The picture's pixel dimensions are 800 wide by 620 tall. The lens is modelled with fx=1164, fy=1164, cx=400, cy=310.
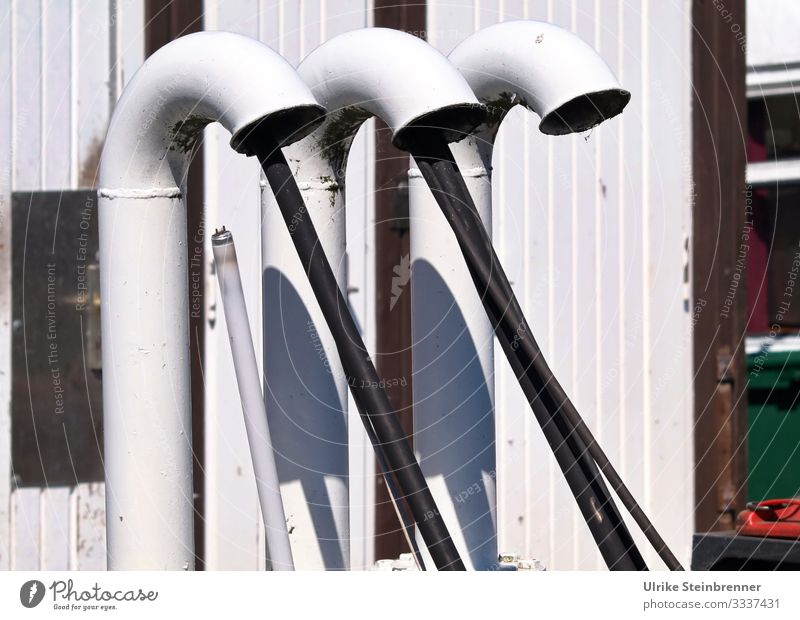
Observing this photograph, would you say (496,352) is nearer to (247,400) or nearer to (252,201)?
(252,201)

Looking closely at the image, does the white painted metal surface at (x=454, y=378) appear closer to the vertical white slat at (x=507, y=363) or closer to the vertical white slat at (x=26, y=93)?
the vertical white slat at (x=507, y=363)

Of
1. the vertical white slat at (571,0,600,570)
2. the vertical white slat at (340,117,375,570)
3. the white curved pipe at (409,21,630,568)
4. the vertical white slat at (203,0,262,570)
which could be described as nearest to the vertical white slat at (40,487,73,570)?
the vertical white slat at (203,0,262,570)

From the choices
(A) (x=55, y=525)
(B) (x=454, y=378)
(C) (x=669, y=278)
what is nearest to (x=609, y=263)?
(C) (x=669, y=278)

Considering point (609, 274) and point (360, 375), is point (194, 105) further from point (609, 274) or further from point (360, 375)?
point (609, 274)

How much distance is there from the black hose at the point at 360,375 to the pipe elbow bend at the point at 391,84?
150mm

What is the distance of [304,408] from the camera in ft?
4.88

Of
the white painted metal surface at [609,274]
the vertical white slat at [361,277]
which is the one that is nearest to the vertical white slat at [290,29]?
the vertical white slat at [361,277]

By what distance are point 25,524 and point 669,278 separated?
1292mm

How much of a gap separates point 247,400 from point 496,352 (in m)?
1.02

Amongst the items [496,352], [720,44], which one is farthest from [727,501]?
[720,44]

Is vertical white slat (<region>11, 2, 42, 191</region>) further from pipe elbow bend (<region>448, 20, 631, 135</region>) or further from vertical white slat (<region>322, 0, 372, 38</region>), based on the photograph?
pipe elbow bend (<region>448, 20, 631, 135</region>)

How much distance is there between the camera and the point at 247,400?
127cm

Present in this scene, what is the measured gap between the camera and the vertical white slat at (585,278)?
2.23 metres

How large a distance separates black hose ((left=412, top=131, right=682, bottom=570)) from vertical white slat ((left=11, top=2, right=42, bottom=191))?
93 cm
